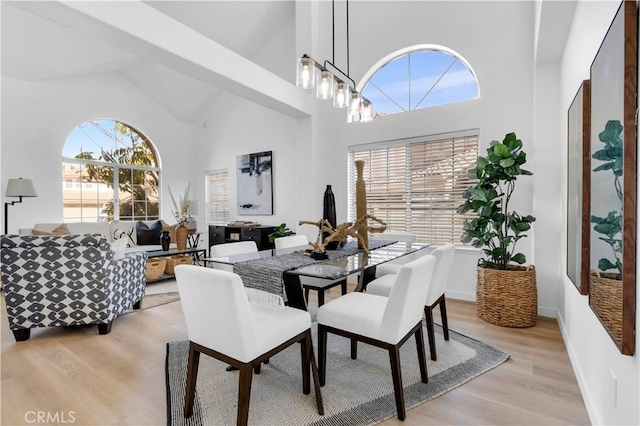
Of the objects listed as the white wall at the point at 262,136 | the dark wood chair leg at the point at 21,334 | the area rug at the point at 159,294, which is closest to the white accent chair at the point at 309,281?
the area rug at the point at 159,294

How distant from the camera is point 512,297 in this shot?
296cm

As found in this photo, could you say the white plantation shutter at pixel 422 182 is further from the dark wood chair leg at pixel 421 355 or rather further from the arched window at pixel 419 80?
the dark wood chair leg at pixel 421 355

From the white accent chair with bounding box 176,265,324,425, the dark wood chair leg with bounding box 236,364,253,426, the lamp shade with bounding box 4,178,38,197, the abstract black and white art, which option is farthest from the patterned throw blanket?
the lamp shade with bounding box 4,178,38,197

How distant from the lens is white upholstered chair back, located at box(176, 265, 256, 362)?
4.68 ft

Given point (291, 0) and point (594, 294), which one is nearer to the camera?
point (594, 294)

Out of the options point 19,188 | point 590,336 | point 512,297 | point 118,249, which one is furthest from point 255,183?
point 590,336

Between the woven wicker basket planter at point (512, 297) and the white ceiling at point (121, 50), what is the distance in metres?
5.15

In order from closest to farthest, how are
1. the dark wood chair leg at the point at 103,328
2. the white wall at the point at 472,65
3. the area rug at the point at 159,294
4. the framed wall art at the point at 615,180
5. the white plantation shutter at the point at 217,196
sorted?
the framed wall art at the point at 615,180 → the dark wood chair leg at the point at 103,328 → the white wall at the point at 472,65 → the area rug at the point at 159,294 → the white plantation shutter at the point at 217,196

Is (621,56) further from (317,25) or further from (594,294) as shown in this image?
(317,25)

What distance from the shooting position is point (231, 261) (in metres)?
2.08

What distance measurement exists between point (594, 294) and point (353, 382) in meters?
1.40

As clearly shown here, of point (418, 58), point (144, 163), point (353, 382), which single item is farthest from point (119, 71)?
A: point (353, 382)

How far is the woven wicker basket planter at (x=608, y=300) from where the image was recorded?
4.07ft

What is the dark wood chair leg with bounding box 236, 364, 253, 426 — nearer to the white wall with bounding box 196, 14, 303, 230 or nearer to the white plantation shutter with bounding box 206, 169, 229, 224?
the white wall with bounding box 196, 14, 303, 230
